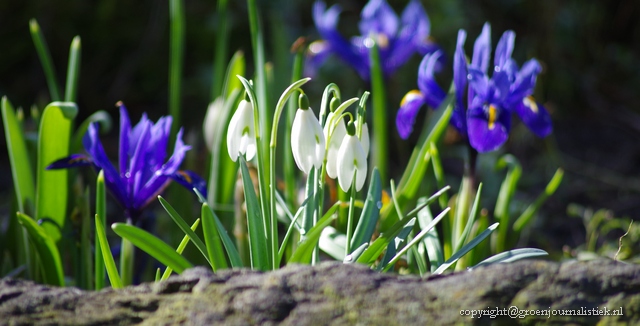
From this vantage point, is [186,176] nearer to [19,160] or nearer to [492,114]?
[19,160]

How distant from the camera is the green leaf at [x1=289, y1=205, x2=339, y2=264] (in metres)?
1.06

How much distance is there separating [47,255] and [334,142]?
723mm

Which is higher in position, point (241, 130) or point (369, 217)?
point (241, 130)

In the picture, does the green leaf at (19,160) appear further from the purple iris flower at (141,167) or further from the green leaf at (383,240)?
the green leaf at (383,240)

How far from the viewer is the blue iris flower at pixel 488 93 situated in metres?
1.50

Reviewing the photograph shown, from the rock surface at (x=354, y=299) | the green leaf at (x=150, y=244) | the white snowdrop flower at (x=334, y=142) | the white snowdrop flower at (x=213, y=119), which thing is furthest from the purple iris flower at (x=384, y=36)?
the rock surface at (x=354, y=299)

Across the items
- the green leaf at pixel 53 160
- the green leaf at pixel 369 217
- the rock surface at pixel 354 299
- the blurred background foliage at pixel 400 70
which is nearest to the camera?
the rock surface at pixel 354 299

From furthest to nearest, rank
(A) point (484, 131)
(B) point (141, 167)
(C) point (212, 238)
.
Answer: (A) point (484, 131) < (B) point (141, 167) < (C) point (212, 238)

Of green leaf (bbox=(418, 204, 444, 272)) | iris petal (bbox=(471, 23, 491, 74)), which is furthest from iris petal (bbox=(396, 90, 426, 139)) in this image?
green leaf (bbox=(418, 204, 444, 272))

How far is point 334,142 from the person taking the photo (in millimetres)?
1123

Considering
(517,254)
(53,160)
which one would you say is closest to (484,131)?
(517,254)

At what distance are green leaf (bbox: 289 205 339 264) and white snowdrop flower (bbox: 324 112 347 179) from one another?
0.27ft

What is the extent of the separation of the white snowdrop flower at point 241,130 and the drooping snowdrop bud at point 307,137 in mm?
112

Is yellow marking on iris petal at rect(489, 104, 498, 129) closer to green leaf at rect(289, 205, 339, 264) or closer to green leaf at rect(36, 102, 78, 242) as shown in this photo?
green leaf at rect(289, 205, 339, 264)
